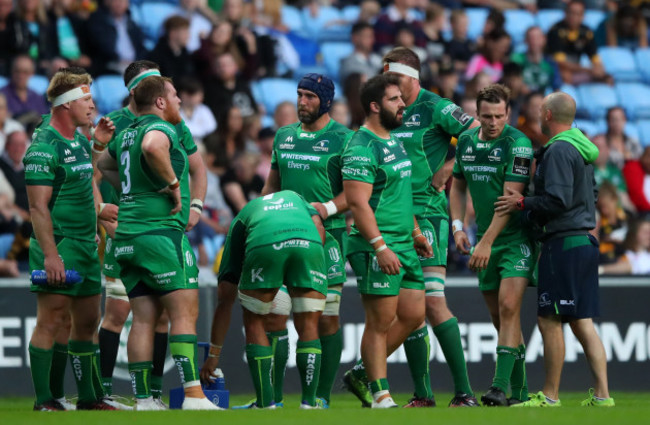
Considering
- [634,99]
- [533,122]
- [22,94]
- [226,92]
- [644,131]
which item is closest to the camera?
[22,94]

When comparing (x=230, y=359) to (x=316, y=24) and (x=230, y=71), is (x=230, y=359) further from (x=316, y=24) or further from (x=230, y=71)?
(x=316, y=24)

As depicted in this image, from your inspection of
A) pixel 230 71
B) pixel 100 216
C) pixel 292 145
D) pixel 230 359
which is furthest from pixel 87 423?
pixel 230 71

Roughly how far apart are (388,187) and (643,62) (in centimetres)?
1259

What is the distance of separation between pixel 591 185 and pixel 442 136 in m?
1.34

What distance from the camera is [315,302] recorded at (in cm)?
854

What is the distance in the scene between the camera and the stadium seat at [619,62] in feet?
65.9

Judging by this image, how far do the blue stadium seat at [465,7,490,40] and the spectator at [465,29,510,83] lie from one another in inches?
64.0

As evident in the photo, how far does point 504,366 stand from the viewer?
29.8ft

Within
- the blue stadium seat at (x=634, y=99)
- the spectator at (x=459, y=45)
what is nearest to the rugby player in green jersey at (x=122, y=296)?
the spectator at (x=459, y=45)

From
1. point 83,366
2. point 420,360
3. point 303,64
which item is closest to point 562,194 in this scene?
point 420,360

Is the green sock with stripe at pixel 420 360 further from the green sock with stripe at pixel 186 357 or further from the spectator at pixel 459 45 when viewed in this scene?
the spectator at pixel 459 45

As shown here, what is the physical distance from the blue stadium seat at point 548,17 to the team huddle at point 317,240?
10.9 meters

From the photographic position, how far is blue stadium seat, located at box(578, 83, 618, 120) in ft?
62.8

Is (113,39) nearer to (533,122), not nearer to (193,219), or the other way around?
(533,122)
